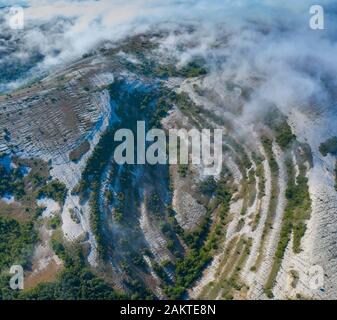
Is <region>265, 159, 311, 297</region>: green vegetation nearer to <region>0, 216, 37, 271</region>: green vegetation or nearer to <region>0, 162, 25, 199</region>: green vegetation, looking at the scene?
<region>0, 216, 37, 271</region>: green vegetation

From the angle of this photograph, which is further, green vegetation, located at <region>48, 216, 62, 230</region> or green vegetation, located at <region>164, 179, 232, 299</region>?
green vegetation, located at <region>48, 216, 62, 230</region>

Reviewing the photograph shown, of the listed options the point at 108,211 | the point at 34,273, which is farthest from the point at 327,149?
the point at 34,273

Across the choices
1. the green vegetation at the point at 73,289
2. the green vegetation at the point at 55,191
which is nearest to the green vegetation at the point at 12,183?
the green vegetation at the point at 55,191

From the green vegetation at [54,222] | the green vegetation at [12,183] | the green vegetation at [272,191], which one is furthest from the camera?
the green vegetation at [12,183]

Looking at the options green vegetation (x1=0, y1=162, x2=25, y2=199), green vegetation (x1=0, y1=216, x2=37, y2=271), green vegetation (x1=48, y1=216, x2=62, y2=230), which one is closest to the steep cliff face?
green vegetation (x1=48, y1=216, x2=62, y2=230)

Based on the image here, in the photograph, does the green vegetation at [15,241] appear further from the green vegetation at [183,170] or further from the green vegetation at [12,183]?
the green vegetation at [183,170]

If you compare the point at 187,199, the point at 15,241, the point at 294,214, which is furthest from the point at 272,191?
the point at 15,241

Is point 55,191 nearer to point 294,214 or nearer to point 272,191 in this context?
point 272,191

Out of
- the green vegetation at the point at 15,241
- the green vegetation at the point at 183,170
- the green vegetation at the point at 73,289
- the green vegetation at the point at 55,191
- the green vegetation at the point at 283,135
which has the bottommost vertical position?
the green vegetation at the point at 73,289
